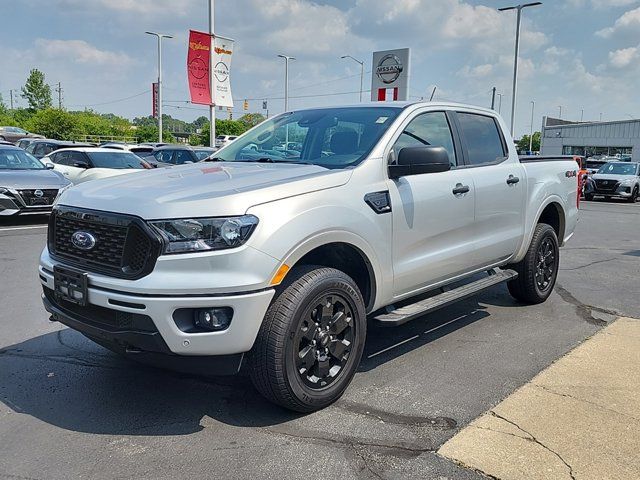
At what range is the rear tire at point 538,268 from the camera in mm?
5930

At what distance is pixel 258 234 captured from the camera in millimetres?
3193

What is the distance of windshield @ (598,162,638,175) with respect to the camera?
2428 centimetres

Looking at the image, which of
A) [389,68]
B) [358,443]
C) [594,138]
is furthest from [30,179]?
[594,138]

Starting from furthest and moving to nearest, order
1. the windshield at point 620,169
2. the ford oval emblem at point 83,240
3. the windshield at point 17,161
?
the windshield at point 620,169 → the windshield at point 17,161 → the ford oval emblem at point 83,240

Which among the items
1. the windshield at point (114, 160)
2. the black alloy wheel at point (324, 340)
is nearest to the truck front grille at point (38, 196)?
the windshield at point (114, 160)

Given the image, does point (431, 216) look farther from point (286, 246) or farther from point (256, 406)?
point (256, 406)

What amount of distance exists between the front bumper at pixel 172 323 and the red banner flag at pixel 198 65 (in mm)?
18447

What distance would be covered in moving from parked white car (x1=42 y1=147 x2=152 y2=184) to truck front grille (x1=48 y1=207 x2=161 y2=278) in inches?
444

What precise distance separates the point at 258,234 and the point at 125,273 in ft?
2.48

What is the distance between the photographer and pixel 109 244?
3.34 meters

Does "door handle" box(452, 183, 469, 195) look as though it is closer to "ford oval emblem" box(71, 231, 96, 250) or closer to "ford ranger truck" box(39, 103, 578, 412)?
"ford ranger truck" box(39, 103, 578, 412)

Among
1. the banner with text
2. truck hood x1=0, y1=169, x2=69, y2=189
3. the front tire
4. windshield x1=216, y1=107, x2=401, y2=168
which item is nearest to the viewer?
the front tire

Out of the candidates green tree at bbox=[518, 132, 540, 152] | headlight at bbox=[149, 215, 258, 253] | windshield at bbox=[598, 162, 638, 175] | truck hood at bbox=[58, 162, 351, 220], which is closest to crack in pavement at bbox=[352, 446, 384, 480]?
headlight at bbox=[149, 215, 258, 253]

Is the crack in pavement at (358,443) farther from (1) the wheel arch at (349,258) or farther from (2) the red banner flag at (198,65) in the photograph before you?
(2) the red banner flag at (198,65)
